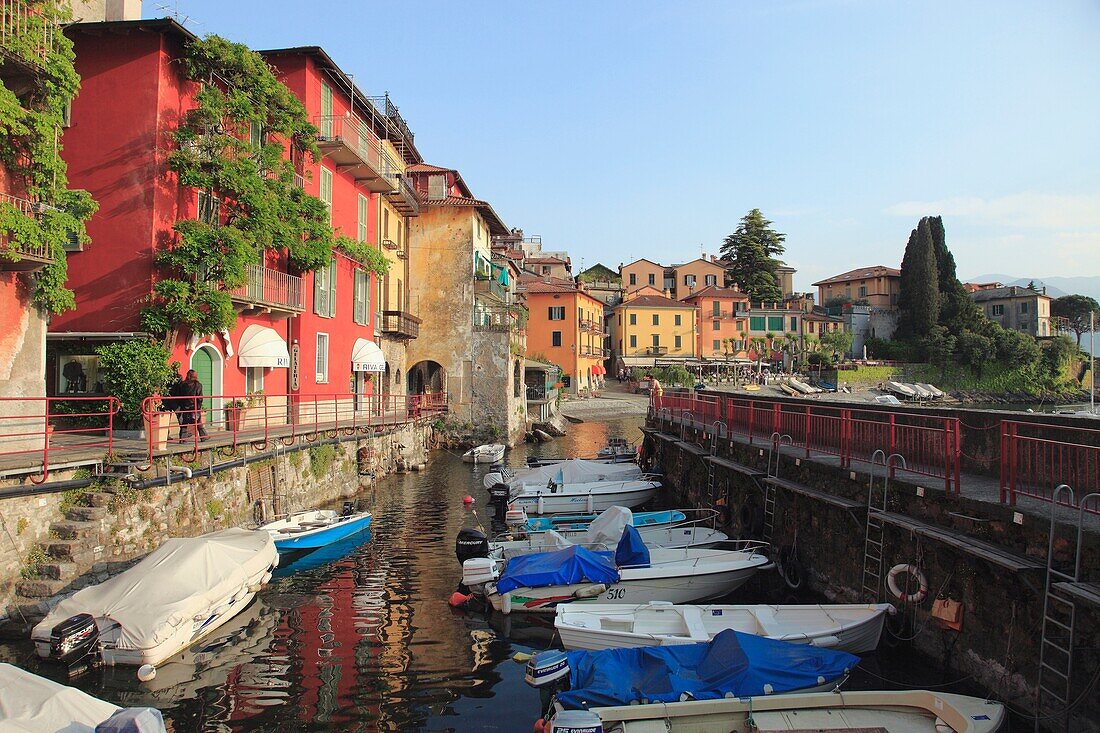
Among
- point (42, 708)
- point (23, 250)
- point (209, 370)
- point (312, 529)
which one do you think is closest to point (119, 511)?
point (312, 529)

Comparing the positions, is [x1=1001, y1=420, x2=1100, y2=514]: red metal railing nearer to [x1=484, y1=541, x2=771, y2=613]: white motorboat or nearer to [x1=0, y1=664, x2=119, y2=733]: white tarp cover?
[x1=484, y1=541, x2=771, y2=613]: white motorboat

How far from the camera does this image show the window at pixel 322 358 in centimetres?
2902

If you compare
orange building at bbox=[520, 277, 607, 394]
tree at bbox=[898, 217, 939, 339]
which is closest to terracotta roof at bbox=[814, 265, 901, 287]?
tree at bbox=[898, 217, 939, 339]

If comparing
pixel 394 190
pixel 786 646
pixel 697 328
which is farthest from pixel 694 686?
pixel 697 328

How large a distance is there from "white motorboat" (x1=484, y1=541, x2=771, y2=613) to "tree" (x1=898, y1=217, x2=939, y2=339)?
7756 cm

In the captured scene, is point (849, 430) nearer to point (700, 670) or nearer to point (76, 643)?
point (700, 670)

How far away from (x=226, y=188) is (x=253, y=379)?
674 cm

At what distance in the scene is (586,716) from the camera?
808 centimetres

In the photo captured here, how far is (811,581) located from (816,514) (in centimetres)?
137

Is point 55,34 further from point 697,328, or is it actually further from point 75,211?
point 697,328

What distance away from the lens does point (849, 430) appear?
46.9 feet

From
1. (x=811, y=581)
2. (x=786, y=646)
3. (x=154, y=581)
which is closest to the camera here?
(x=786, y=646)

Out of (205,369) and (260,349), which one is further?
(260,349)

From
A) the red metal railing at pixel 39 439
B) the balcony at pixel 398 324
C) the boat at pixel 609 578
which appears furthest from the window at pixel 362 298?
the boat at pixel 609 578
